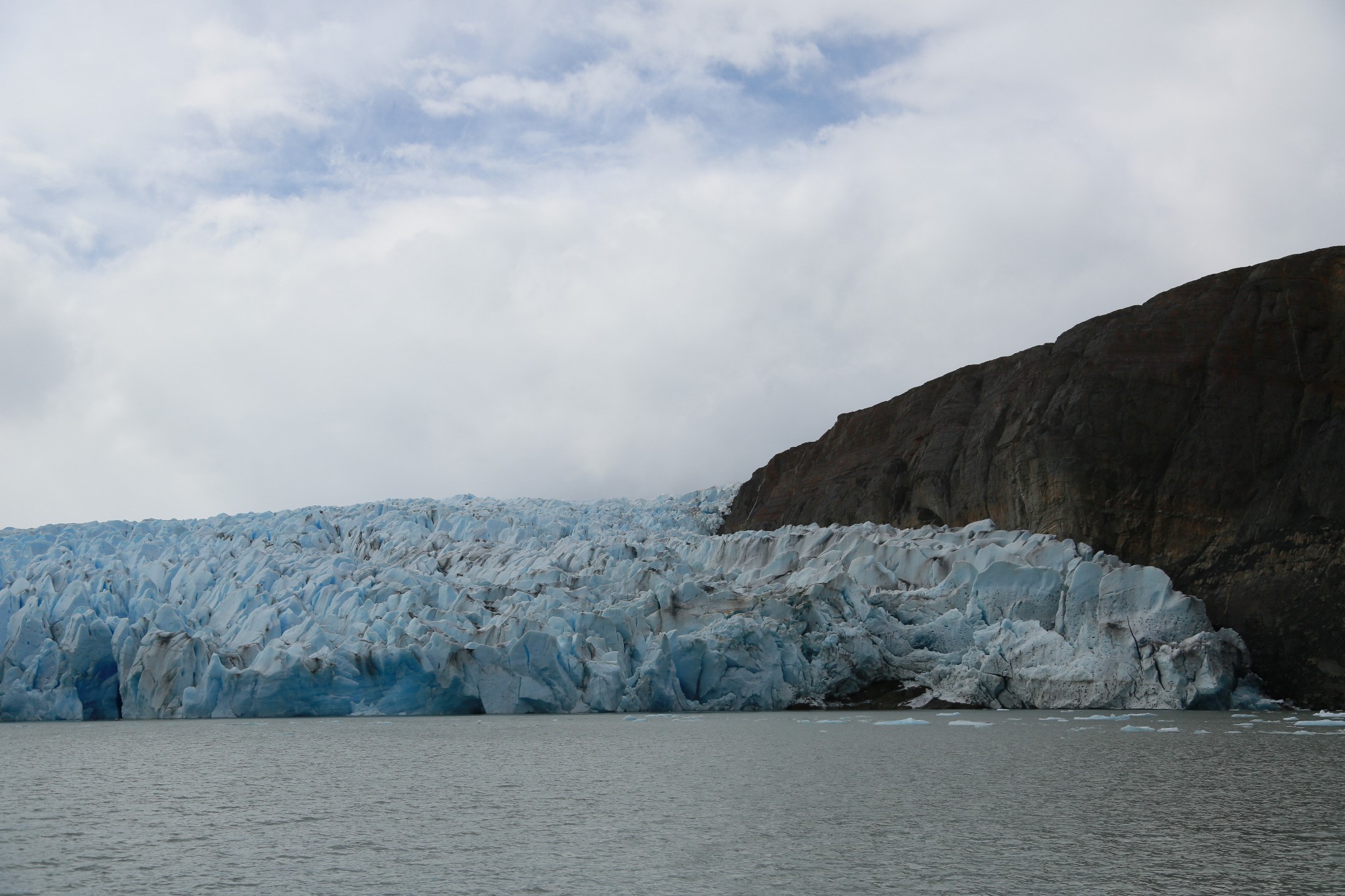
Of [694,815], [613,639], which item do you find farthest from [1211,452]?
[694,815]

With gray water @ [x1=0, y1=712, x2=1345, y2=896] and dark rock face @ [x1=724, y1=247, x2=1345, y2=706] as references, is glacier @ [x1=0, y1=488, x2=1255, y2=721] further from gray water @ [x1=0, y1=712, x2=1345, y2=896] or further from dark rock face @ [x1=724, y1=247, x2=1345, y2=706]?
gray water @ [x1=0, y1=712, x2=1345, y2=896]

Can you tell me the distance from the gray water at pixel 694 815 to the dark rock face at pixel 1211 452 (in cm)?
682

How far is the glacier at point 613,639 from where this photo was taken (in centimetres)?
2191

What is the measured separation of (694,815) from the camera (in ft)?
30.6

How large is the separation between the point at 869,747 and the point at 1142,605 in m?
10.2

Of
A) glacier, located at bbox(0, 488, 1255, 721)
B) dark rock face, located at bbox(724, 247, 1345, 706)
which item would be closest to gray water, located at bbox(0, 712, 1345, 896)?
glacier, located at bbox(0, 488, 1255, 721)

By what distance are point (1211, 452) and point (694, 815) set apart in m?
20.6

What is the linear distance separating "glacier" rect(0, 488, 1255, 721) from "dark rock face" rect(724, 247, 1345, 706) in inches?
60.1

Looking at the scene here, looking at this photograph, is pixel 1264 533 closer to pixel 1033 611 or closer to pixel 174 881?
pixel 1033 611

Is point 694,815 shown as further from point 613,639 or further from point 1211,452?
point 1211,452

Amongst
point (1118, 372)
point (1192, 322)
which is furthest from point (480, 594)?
point (1192, 322)

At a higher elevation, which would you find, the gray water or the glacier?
the glacier

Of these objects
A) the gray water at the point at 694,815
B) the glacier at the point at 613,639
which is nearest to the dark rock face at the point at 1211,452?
the glacier at the point at 613,639

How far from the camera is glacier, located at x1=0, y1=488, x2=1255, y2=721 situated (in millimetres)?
21906
